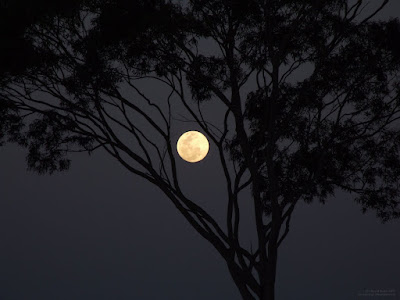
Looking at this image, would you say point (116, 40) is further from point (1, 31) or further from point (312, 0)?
point (312, 0)

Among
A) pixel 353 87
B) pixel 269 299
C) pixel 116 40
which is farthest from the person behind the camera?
pixel 353 87

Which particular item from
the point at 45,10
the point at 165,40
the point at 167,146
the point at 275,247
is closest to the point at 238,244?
the point at 275,247

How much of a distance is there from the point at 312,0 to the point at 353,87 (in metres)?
1.81

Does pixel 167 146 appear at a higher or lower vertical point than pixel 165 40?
lower

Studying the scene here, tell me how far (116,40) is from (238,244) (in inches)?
163

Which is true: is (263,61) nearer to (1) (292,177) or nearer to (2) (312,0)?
(2) (312,0)

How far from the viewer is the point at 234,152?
37.6 feet

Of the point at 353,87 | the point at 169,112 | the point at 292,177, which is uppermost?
the point at 353,87

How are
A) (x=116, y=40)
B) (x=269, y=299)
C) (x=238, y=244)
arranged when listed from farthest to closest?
(x=116, y=40) → (x=238, y=244) → (x=269, y=299)

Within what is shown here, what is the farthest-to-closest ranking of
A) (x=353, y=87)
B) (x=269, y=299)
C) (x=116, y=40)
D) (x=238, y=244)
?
1. (x=353, y=87)
2. (x=116, y=40)
3. (x=238, y=244)
4. (x=269, y=299)

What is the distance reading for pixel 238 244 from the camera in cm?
977

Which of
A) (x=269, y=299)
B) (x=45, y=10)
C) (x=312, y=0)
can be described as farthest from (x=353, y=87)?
(x=45, y=10)

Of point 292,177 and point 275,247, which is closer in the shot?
point 275,247

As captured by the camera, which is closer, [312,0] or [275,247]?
[275,247]
